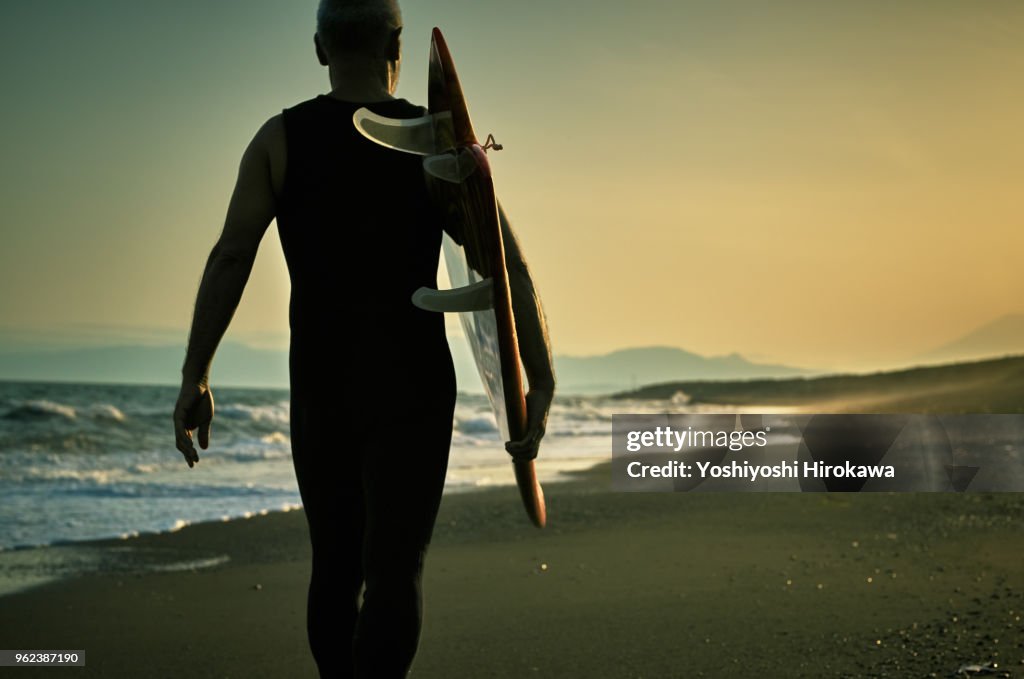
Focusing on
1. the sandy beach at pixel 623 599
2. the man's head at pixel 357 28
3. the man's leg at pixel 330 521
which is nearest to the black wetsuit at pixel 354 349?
the man's leg at pixel 330 521

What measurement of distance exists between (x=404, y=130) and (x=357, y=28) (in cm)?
34

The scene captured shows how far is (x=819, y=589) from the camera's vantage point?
4.85 m

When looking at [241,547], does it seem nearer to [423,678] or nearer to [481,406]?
[423,678]

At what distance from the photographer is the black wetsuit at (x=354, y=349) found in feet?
7.13

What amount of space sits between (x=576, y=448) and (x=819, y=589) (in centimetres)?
1027

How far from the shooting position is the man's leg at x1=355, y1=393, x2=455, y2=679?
2072 mm

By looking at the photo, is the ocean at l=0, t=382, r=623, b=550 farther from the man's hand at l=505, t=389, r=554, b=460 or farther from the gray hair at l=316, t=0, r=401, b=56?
the gray hair at l=316, t=0, r=401, b=56

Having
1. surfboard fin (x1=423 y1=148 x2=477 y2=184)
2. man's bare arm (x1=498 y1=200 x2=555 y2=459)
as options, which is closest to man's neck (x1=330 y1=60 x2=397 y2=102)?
surfboard fin (x1=423 y1=148 x2=477 y2=184)

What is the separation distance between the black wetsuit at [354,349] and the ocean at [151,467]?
0.10 meters

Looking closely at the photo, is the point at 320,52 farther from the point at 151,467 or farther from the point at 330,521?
the point at 151,467

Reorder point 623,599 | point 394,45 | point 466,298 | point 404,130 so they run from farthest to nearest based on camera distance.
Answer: point 623,599
point 394,45
point 404,130
point 466,298

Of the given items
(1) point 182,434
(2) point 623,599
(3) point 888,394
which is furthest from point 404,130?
(3) point 888,394

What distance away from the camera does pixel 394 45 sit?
235cm

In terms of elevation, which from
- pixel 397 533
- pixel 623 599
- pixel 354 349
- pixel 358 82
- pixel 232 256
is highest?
pixel 358 82
